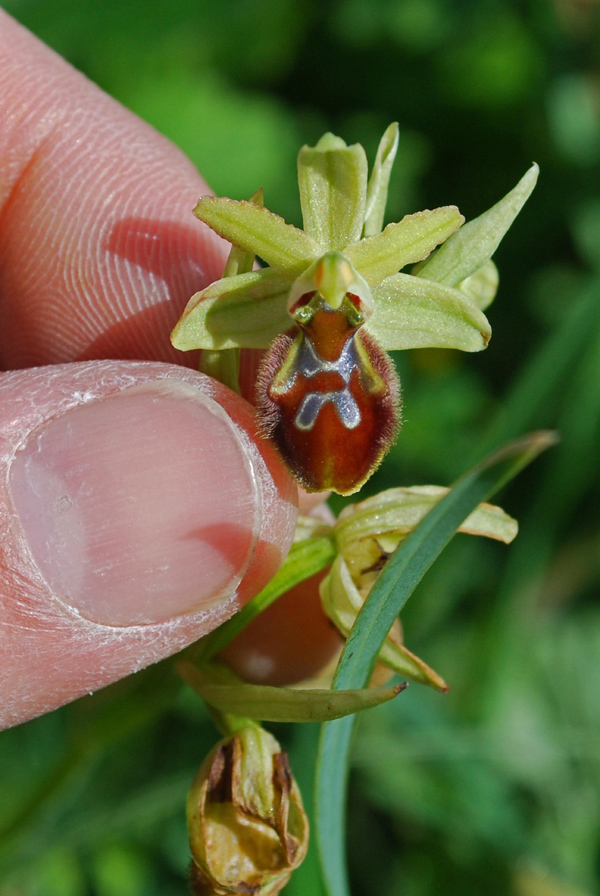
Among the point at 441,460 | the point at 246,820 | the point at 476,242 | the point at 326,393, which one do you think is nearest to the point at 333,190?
the point at 476,242

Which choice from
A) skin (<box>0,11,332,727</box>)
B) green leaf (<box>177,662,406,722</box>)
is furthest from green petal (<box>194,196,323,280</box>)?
green leaf (<box>177,662,406,722</box>)

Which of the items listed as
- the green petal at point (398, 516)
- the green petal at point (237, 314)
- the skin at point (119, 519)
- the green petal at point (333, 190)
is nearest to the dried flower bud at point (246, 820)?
the skin at point (119, 519)

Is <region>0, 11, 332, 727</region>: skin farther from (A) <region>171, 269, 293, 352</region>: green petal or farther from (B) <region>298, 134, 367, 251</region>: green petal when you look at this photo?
(B) <region>298, 134, 367, 251</region>: green petal

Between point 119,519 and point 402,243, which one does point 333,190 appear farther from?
point 119,519

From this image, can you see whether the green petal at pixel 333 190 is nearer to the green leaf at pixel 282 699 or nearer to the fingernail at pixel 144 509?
the fingernail at pixel 144 509

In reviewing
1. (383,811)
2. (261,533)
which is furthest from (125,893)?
(261,533)
